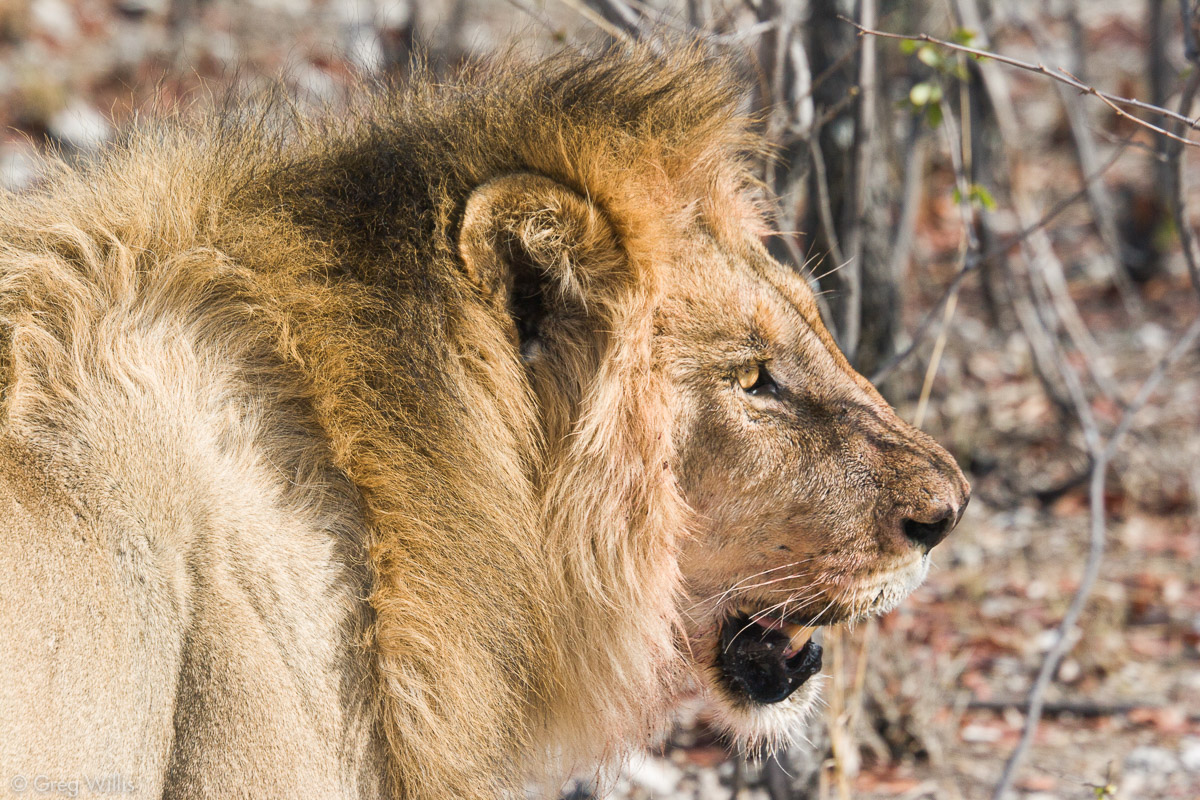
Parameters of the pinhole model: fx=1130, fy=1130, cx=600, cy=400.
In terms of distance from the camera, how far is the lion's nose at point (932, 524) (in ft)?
8.14

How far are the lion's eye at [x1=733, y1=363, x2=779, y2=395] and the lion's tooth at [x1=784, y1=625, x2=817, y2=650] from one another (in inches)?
22.5

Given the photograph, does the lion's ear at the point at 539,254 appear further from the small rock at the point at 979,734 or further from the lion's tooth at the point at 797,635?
the small rock at the point at 979,734

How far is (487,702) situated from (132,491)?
80 centimetres

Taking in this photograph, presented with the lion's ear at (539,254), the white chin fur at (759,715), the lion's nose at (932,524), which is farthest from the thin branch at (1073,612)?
the lion's ear at (539,254)

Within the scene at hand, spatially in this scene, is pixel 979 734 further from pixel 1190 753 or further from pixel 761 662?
pixel 761 662

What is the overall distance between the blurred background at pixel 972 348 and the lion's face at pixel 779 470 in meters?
0.64

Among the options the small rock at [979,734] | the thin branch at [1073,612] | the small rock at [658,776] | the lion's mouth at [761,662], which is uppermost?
the lion's mouth at [761,662]

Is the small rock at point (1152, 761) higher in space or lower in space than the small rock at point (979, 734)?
higher

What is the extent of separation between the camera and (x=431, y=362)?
2.24 m

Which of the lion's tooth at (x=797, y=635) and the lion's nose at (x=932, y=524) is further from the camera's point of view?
the lion's tooth at (x=797, y=635)

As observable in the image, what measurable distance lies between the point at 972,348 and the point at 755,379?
4971 millimetres

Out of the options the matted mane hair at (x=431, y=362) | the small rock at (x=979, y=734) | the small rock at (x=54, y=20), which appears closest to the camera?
the matted mane hair at (x=431, y=362)

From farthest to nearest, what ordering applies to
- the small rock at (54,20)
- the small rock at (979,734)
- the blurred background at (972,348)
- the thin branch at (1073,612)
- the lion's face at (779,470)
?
the small rock at (54,20), the small rock at (979,734), the blurred background at (972,348), the thin branch at (1073,612), the lion's face at (779,470)

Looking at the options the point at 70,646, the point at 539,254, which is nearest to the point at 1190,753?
the point at 539,254
